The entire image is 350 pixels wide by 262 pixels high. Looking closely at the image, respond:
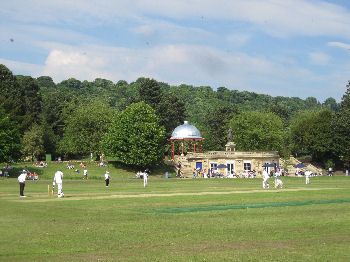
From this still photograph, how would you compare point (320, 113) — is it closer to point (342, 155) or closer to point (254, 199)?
point (342, 155)

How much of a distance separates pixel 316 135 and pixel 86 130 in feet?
174

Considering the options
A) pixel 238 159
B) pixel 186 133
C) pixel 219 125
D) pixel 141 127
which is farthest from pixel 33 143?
pixel 219 125

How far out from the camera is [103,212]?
29750 mm

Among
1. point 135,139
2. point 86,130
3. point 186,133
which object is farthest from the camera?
point 86,130

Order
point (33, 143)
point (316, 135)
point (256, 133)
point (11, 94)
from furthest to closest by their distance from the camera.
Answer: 1. point (316, 135)
2. point (11, 94)
3. point (256, 133)
4. point (33, 143)

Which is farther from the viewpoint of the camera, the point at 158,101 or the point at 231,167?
the point at 158,101

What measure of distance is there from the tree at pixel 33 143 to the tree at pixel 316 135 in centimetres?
6055

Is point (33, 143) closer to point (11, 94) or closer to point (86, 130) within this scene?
point (86, 130)

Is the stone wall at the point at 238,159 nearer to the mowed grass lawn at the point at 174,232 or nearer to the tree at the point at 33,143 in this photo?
the tree at the point at 33,143

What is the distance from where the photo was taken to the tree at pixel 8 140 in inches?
3110

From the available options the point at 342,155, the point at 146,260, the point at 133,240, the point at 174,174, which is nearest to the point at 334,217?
the point at 133,240

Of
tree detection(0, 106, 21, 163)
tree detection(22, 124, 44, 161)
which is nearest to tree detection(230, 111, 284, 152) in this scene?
tree detection(22, 124, 44, 161)

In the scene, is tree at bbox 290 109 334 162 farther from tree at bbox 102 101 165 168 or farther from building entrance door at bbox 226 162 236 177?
tree at bbox 102 101 165 168

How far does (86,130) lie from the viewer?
115m
